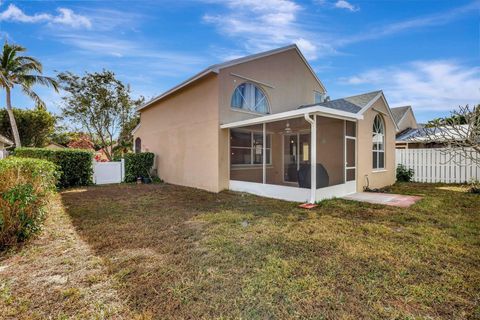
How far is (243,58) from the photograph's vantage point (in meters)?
9.75

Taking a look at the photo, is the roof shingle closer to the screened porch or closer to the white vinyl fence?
the screened porch

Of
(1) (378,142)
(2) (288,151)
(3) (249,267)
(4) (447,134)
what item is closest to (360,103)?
(1) (378,142)

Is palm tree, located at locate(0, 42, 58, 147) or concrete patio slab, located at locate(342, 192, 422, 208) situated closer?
concrete patio slab, located at locate(342, 192, 422, 208)

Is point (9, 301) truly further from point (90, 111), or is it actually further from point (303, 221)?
point (90, 111)

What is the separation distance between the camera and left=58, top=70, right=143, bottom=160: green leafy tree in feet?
56.9

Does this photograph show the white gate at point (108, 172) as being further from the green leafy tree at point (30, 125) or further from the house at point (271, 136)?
the green leafy tree at point (30, 125)

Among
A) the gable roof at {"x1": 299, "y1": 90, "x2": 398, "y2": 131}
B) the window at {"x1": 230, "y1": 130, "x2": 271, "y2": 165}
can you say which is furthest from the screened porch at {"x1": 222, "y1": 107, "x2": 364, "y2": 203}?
the gable roof at {"x1": 299, "y1": 90, "x2": 398, "y2": 131}

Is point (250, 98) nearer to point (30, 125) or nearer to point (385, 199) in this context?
point (385, 199)

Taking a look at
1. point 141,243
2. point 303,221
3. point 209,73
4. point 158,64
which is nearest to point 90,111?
point 158,64

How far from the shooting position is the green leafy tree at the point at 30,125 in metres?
25.0

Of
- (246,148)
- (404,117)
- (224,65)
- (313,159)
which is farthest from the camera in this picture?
(404,117)

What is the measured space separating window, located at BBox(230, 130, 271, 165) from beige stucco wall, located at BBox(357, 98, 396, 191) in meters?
3.49

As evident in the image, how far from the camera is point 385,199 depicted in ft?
25.2

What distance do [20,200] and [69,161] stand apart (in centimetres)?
824
